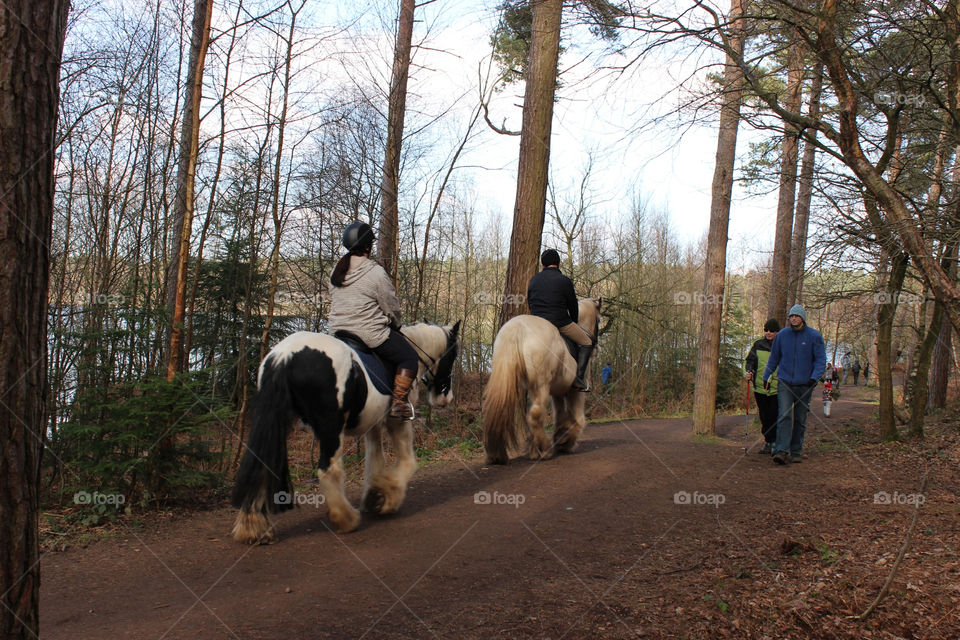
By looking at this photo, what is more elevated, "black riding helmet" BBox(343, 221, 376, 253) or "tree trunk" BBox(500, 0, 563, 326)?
"tree trunk" BBox(500, 0, 563, 326)

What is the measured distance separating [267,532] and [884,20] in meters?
6.75

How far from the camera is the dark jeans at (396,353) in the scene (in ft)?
20.2

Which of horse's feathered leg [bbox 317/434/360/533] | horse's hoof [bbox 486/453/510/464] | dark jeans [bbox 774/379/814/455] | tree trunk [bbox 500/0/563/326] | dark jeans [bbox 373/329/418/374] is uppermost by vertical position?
tree trunk [bbox 500/0/563/326]

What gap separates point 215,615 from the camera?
3.77 meters

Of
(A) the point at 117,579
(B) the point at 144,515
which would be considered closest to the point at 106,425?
(B) the point at 144,515

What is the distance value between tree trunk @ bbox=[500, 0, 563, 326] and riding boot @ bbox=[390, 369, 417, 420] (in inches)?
176

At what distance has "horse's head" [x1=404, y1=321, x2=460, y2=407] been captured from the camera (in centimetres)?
A: 685

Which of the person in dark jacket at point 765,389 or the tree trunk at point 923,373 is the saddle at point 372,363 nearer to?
the person in dark jacket at point 765,389

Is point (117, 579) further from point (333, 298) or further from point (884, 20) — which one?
point (884, 20)

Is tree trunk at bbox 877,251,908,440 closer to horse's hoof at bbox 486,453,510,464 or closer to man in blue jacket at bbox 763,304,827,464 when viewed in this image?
man in blue jacket at bbox 763,304,827,464

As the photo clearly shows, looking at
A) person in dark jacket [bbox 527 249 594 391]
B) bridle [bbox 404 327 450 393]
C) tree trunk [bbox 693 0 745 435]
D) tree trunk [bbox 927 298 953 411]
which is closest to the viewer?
bridle [bbox 404 327 450 393]

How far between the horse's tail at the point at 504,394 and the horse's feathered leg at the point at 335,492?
9.71 feet

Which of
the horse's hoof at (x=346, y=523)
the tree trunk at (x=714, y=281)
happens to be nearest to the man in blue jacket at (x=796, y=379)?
the tree trunk at (x=714, y=281)

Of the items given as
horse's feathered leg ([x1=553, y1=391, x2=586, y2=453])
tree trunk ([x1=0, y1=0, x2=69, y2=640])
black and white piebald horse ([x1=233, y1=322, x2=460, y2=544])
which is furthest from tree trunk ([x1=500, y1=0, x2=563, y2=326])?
tree trunk ([x1=0, y1=0, x2=69, y2=640])
